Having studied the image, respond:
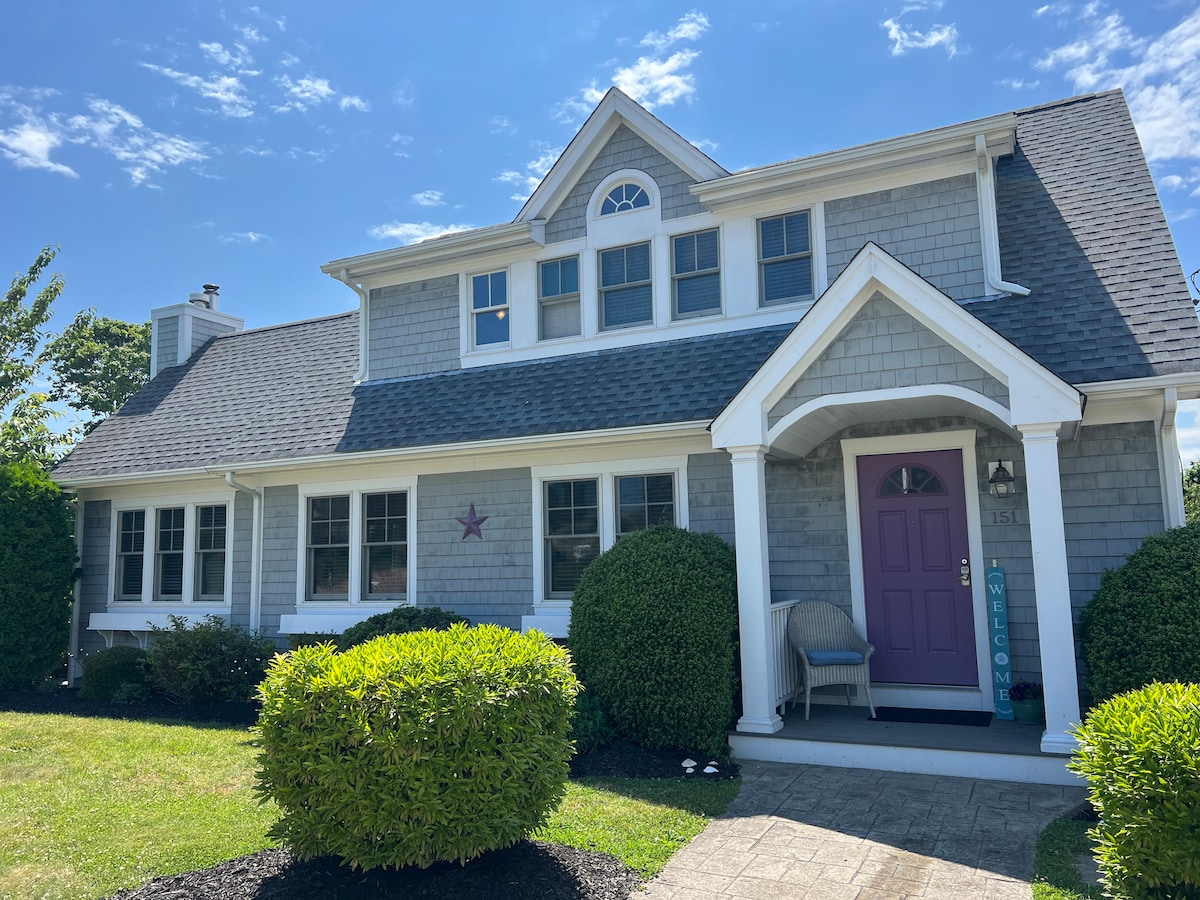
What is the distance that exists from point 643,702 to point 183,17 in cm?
973

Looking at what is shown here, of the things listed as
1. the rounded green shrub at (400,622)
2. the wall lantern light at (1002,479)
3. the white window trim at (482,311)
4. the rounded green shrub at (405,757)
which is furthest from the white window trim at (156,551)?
the wall lantern light at (1002,479)

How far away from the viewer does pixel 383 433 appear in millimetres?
10758

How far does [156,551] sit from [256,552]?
2.06 m

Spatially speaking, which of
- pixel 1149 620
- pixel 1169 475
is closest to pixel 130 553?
pixel 1149 620

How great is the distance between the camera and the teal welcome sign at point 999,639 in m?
7.66

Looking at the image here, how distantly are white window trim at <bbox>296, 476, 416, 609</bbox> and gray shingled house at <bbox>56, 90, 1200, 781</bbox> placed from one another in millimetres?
39

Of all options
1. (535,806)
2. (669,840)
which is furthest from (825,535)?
(535,806)

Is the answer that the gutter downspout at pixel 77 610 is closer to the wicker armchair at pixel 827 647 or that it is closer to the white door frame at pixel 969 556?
the wicker armchair at pixel 827 647

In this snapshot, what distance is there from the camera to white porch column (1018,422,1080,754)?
6.35m

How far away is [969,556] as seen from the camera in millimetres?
8172

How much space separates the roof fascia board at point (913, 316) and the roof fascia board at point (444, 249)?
4592 mm

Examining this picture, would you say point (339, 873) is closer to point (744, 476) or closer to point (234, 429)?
point (744, 476)

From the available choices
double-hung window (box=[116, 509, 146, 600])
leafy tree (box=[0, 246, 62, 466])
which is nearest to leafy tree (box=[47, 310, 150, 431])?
leafy tree (box=[0, 246, 62, 466])

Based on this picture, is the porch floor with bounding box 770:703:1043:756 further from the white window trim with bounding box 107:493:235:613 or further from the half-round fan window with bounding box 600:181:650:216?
the white window trim with bounding box 107:493:235:613
